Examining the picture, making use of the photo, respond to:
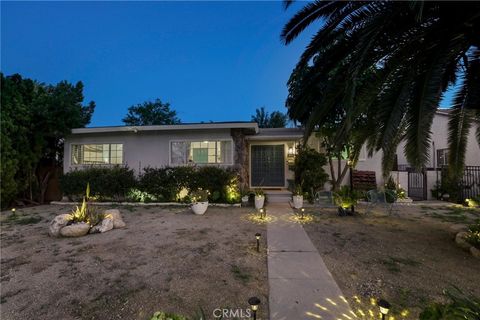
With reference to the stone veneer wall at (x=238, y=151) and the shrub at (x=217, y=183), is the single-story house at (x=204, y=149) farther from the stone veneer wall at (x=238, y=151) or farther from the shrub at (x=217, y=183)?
the shrub at (x=217, y=183)

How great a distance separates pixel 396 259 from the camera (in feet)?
13.6

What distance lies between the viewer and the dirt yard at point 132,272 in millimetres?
2832

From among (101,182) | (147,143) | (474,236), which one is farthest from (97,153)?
(474,236)

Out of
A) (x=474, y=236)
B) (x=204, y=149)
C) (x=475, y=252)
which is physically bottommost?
(x=475, y=252)

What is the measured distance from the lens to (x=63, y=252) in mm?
4625

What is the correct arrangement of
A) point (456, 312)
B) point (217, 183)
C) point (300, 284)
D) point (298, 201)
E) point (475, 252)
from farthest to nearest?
1. point (217, 183)
2. point (298, 201)
3. point (475, 252)
4. point (300, 284)
5. point (456, 312)

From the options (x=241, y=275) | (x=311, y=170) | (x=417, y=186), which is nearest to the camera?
(x=241, y=275)

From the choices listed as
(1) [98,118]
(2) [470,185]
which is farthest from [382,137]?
(1) [98,118]

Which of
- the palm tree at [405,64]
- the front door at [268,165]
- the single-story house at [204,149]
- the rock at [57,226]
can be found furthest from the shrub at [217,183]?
the palm tree at [405,64]

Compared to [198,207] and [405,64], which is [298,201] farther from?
[405,64]

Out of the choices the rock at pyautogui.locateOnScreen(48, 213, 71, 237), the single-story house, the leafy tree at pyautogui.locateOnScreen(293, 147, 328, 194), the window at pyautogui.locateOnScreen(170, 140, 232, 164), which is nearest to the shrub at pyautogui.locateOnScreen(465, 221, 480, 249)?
the leafy tree at pyautogui.locateOnScreen(293, 147, 328, 194)

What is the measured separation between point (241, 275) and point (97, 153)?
1071cm

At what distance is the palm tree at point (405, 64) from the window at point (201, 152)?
629 cm

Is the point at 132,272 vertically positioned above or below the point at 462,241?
below
